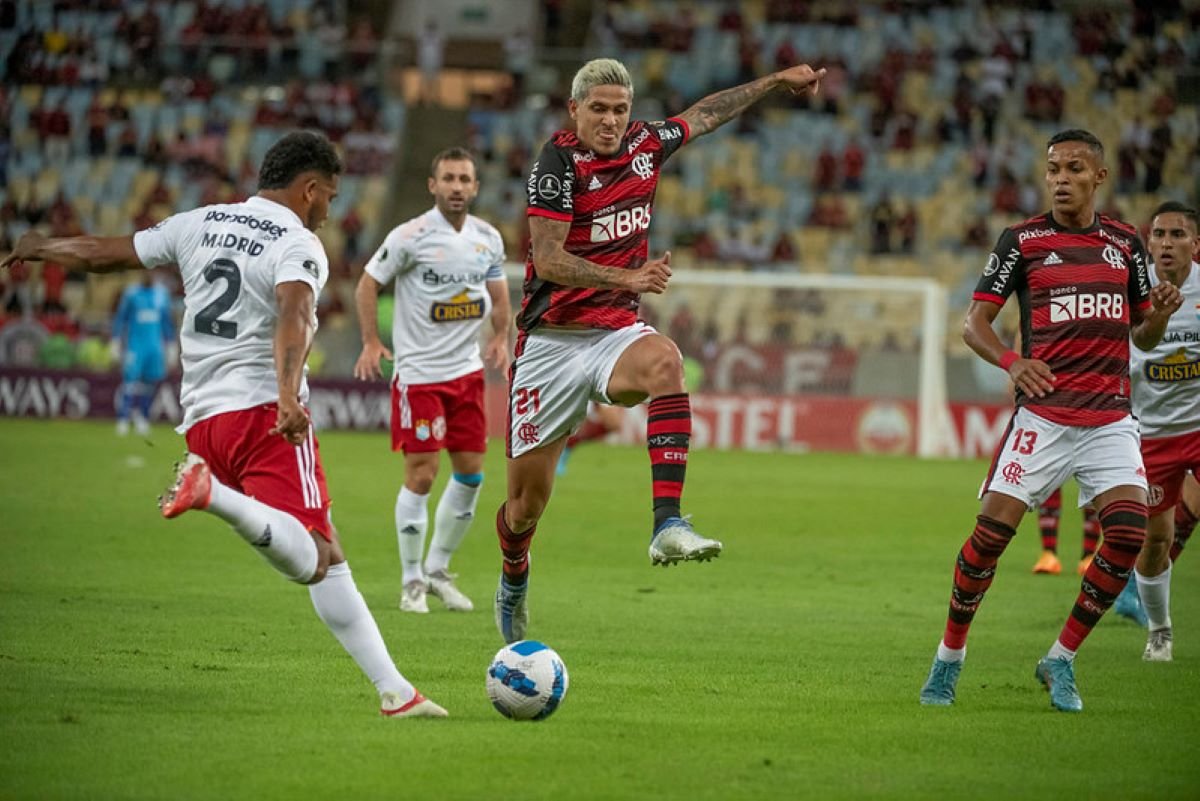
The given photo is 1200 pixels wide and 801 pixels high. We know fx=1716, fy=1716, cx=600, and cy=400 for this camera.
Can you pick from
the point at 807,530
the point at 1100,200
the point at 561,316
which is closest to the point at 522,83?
the point at 1100,200

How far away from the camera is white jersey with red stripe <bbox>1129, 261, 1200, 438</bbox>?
404 inches

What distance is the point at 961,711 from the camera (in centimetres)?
775

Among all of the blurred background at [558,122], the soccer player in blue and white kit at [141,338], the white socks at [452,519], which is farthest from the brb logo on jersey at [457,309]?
the blurred background at [558,122]

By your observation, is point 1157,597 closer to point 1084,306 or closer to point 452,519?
point 1084,306

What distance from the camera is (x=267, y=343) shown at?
7117mm

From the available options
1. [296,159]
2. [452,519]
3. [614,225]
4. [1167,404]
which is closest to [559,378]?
[614,225]

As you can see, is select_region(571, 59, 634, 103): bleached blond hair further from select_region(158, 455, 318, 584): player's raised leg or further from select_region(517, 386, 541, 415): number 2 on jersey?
select_region(158, 455, 318, 584): player's raised leg

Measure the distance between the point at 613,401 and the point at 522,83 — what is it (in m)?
32.1

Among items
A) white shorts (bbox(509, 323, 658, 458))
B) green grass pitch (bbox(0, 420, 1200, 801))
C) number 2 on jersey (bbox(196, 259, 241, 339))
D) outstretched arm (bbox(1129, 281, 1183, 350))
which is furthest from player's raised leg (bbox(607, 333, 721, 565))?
outstretched arm (bbox(1129, 281, 1183, 350))

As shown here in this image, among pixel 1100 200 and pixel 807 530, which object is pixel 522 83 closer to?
pixel 1100 200

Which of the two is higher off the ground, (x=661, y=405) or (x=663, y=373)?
(x=663, y=373)

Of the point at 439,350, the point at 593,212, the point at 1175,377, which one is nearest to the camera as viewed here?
the point at 593,212

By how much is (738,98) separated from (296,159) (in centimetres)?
297

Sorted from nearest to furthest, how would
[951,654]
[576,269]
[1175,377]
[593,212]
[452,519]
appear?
[951,654] → [576,269] → [593,212] → [1175,377] → [452,519]
